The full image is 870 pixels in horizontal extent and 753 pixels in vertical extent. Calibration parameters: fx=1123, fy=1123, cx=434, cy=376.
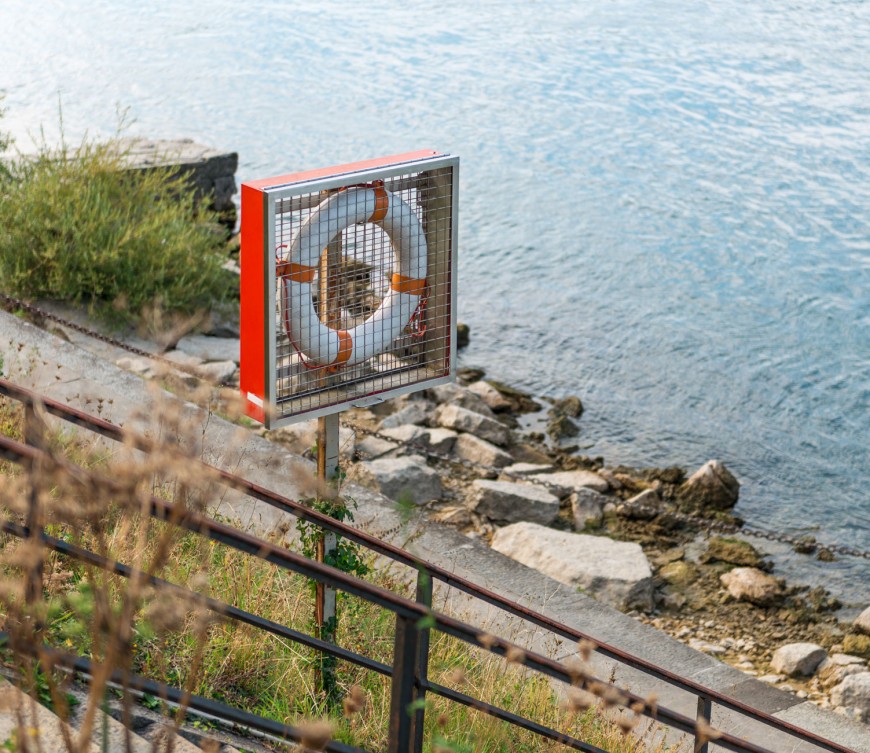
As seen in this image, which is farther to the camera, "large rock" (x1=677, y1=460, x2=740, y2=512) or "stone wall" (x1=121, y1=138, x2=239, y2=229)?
"stone wall" (x1=121, y1=138, x2=239, y2=229)

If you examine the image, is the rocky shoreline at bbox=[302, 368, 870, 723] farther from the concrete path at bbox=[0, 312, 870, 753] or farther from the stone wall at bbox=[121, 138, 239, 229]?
the stone wall at bbox=[121, 138, 239, 229]

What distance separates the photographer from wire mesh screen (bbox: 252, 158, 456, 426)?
11.5 feet

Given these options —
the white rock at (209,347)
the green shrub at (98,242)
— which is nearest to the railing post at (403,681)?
the green shrub at (98,242)

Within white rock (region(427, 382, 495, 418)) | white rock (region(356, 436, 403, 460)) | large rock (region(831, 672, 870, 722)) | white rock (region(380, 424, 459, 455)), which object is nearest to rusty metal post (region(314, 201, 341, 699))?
large rock (region(831, 672, 870, 722))

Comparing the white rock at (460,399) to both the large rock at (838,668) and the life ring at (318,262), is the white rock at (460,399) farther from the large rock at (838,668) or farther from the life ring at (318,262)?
the life ring at (318,262)

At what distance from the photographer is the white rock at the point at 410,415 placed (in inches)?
336

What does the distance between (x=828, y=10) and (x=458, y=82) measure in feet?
25.2

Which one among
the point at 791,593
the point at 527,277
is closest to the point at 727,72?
the point at 527,277

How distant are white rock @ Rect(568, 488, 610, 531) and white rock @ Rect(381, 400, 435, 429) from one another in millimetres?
1431

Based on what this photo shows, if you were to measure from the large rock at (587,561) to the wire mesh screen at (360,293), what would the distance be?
113 inches

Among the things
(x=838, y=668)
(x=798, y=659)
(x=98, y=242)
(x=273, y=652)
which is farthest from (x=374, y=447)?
(x=273, y=652)

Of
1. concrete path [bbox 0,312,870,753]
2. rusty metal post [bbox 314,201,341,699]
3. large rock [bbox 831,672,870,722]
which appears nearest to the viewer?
rusty metal post [bbox 314,201,341,699]

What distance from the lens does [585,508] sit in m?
7.81

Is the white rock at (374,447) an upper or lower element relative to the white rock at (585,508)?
upper
